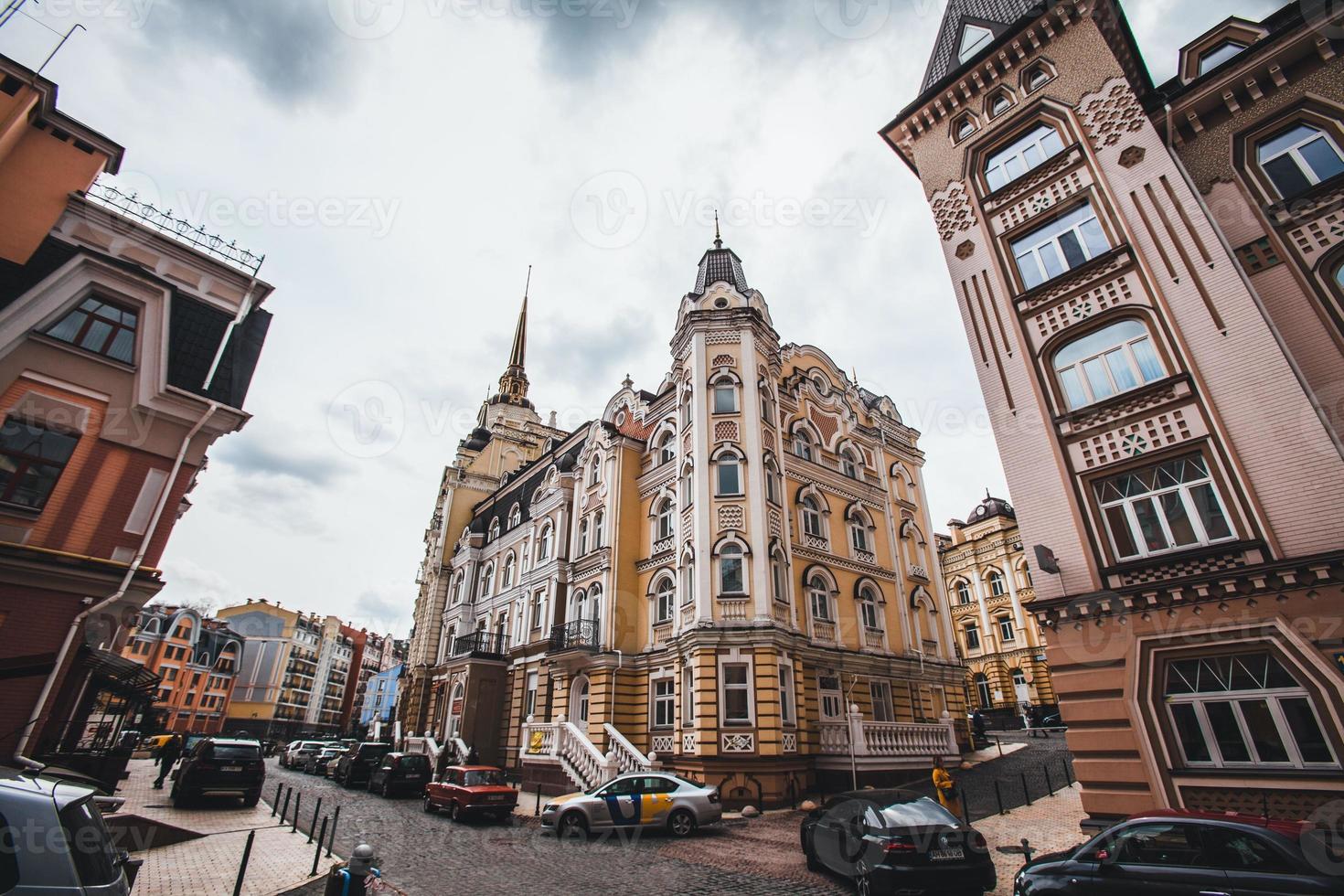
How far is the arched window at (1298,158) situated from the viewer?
40.8 ft

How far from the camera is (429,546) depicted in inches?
1816

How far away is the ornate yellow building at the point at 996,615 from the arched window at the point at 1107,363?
2817 centimetres

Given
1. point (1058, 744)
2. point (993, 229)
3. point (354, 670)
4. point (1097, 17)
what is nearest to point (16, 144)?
point (993, 229)

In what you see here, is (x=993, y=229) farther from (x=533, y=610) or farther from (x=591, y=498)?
(x=533, y=610)

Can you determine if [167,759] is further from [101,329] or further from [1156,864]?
[1156,864]

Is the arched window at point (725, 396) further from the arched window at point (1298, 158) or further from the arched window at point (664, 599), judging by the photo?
the arched window at point (1298, 158)

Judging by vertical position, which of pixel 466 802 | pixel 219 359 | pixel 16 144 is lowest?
pixel 466 802

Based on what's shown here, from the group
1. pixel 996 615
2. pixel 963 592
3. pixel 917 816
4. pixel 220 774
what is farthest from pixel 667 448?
pixel 963 592

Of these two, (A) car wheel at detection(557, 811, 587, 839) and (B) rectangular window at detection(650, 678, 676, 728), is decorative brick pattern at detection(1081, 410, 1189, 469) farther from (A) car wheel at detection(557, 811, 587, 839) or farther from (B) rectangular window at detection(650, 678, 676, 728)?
(B) rectangular window at detection(650, 678, 676, 728)

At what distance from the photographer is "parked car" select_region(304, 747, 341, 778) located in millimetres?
30516

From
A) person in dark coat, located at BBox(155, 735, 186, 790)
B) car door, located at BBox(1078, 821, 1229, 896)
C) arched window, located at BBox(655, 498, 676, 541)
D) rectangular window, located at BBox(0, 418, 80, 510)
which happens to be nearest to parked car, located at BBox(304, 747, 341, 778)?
person in dark coat, located at BBox(155, 735, 186, 790)

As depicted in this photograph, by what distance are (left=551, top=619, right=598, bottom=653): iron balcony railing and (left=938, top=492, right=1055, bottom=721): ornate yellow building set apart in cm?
2583

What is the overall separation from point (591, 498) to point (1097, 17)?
2438 cm

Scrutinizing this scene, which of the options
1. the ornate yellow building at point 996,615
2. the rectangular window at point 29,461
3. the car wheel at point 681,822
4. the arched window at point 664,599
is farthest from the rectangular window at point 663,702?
the ornate yellow building at point 996,615
